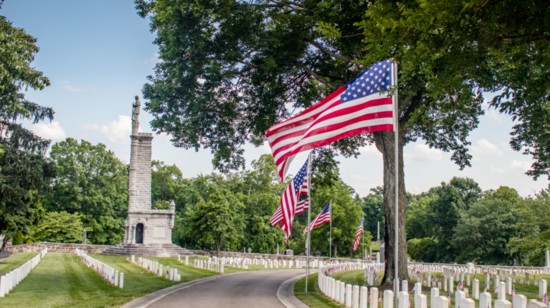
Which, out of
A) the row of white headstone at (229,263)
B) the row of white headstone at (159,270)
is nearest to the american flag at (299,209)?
the row of white headstone at (159,270)

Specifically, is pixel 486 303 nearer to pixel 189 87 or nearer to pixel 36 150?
pixel 189 87

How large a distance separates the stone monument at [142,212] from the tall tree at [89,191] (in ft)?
55.1

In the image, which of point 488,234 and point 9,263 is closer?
point 9,263

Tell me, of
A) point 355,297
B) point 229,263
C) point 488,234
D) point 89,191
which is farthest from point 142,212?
point 355,297

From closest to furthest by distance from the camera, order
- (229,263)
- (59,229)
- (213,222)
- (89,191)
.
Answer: (229,263) → (213,222) → (59,229) → (89,191)

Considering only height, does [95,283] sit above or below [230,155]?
below

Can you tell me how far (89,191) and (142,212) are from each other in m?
20.8

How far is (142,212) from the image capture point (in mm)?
53531

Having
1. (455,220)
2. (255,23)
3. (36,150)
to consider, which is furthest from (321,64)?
(455,220)

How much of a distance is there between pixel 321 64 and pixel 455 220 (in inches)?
2042

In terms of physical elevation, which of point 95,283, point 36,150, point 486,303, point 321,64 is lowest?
point 95,283

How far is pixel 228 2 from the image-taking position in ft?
64.9

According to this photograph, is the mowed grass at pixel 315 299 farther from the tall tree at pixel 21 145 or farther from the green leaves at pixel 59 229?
the green leaves at pixel 59 229

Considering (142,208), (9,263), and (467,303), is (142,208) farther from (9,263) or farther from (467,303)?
(467,303)
